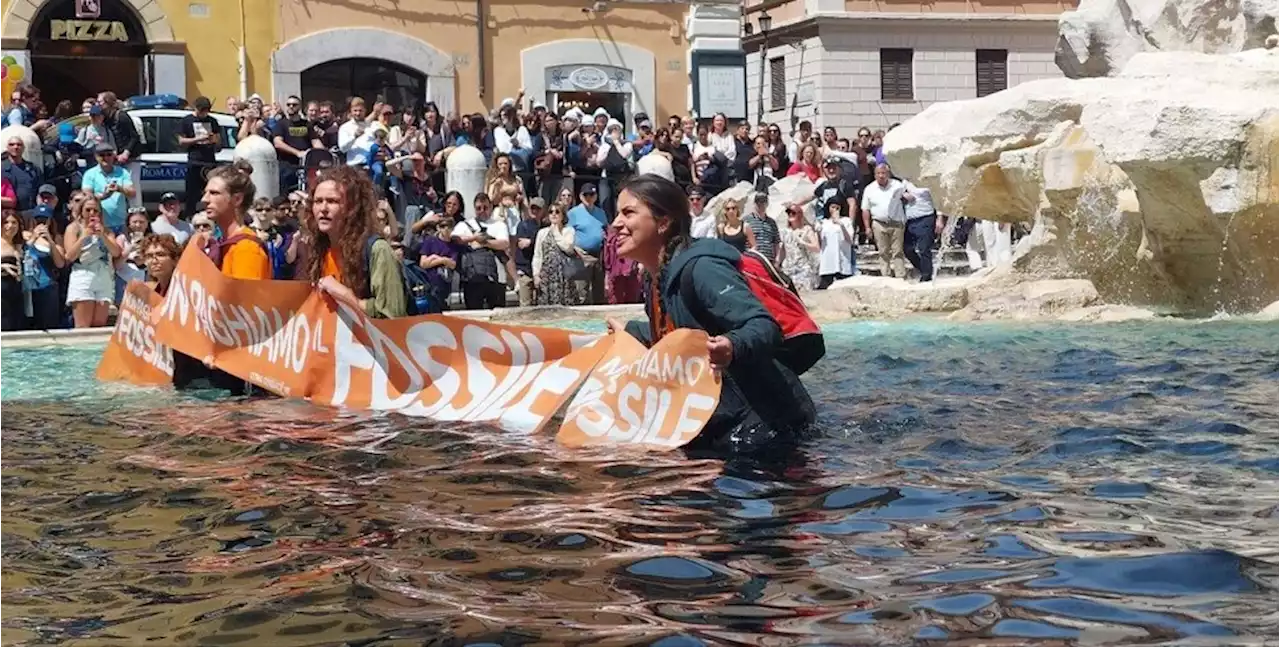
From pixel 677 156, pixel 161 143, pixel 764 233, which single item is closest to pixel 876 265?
pixel 677 156

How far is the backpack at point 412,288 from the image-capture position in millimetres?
8969

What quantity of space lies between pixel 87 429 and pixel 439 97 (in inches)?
973

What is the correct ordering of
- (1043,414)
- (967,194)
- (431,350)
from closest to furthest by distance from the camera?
(1043,414), (431,350), (967,194)

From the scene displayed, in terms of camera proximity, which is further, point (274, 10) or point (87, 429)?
point (274, 10)

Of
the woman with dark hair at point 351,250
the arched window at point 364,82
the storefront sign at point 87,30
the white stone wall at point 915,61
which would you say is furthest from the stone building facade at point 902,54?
the woman with dark hair at point 351,250

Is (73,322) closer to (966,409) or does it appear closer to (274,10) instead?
(966,409)

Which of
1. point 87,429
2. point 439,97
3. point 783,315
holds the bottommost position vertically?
point 87,429

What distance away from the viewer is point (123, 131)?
20.1 m

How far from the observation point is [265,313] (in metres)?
9.80

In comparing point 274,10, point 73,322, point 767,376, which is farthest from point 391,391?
point 274,10

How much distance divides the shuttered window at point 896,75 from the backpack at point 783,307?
124ft

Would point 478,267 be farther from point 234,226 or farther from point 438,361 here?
point 438,361

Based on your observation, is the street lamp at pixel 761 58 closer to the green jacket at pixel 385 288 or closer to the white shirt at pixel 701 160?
the white shirt at pixel 701 160

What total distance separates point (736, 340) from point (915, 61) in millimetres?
38892
